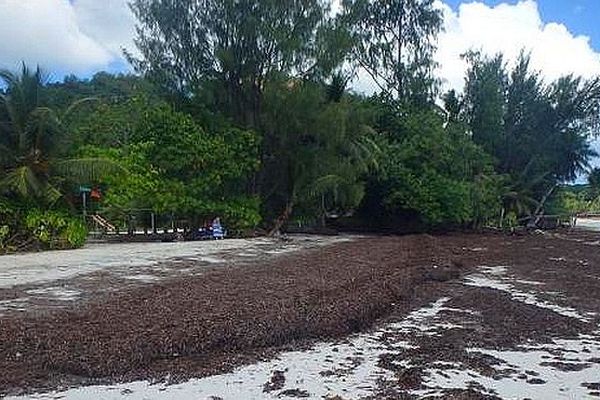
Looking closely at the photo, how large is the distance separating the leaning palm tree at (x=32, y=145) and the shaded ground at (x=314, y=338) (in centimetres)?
950

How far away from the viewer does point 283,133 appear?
93.7ft

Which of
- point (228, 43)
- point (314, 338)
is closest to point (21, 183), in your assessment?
point (228, 43)

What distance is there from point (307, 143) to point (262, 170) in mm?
2456

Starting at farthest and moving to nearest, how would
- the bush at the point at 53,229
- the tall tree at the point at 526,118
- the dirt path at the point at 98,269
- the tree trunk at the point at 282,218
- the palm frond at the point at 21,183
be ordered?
the tall tree at the point at 526,118
the tree trunk at the point at 282,218
the bush at the point at 53,229
the palm frond at the point at 21,183
the dirt path at the point at 98,269

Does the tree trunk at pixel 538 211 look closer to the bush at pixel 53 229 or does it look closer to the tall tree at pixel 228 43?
the tall tree at pixel 228 43

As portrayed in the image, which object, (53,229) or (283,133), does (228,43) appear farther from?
(53,229)

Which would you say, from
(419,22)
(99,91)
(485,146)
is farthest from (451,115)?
(99,91)

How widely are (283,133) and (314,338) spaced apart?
21467mm

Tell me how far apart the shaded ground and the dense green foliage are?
10.4 m

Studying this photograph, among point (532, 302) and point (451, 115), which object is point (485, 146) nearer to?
point (451, 115)

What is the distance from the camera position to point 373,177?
1350 inches

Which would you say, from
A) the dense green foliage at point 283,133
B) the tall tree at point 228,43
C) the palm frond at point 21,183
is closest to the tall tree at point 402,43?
the dense green foliage at point 283,133

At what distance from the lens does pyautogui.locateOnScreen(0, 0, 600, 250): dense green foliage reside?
20203 mm

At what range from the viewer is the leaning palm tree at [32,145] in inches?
761
